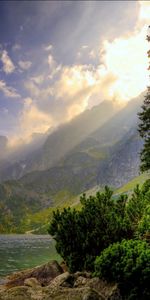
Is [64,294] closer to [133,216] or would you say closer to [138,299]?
[138,299]

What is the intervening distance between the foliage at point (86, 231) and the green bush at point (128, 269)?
5392mm

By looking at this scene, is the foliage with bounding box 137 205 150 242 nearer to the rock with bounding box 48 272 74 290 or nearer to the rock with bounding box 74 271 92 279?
the rock with bounding box 74 271 92 279

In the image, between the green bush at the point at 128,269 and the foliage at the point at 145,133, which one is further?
the foliage at the point at 145,133

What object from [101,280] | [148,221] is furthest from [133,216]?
[101,280]

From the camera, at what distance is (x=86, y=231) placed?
2914 centimetres

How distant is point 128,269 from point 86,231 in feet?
28.2

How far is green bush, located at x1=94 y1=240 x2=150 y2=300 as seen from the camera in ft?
67.1

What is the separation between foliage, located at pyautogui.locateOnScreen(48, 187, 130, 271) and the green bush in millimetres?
5392

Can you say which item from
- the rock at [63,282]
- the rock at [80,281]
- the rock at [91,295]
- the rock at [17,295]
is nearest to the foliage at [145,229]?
the rock at [80,281]

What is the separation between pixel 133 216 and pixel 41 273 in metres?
17.2

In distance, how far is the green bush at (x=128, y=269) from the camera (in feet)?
67.1

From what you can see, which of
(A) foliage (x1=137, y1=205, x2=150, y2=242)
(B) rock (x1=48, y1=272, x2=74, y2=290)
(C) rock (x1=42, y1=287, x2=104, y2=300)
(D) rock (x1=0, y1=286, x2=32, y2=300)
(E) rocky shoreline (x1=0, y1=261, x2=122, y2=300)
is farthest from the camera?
(A) foliage (x1=137, y1=205, x2=150, y2=242)

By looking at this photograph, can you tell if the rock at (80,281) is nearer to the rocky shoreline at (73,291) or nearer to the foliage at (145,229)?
the rocky shoreline at (73,291)

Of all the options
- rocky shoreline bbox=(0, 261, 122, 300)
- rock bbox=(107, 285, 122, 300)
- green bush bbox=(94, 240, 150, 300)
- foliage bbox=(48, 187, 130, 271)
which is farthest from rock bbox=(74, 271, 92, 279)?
rock bbox=(107, 285, 122, 300)
